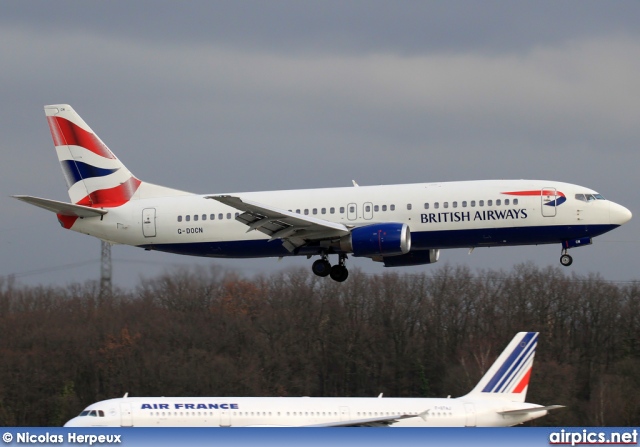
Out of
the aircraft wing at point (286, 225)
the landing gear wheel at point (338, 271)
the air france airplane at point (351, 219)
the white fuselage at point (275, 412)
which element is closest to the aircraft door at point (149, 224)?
the air france airplane at point (351, 219)

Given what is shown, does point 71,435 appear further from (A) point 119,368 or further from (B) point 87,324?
(B) point 87,324

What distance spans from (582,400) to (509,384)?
26.5 m

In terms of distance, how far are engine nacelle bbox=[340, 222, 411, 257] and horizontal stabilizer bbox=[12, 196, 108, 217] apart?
1190cm

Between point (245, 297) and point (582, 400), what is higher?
point (245, 297)

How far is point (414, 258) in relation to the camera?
52531 mm

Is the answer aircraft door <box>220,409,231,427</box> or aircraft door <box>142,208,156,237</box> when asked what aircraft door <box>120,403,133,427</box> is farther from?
aircraft door <box>142,208,156,237</box>

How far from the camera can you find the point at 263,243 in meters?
52.1

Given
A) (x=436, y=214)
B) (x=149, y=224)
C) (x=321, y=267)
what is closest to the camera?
(x=436, y=214)

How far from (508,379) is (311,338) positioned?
3882 centimetres

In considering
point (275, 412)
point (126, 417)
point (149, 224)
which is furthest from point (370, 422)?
point (149, 224)

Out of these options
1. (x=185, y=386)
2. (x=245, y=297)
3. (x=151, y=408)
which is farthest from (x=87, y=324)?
(x=151, y=408)

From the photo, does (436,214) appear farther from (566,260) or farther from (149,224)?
(149,224)

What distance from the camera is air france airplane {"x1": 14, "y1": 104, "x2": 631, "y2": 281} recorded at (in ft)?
161

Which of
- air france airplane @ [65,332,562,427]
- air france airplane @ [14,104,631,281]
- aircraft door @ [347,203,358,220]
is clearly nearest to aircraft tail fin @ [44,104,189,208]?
air france airplane @ [14,104,631,281]
